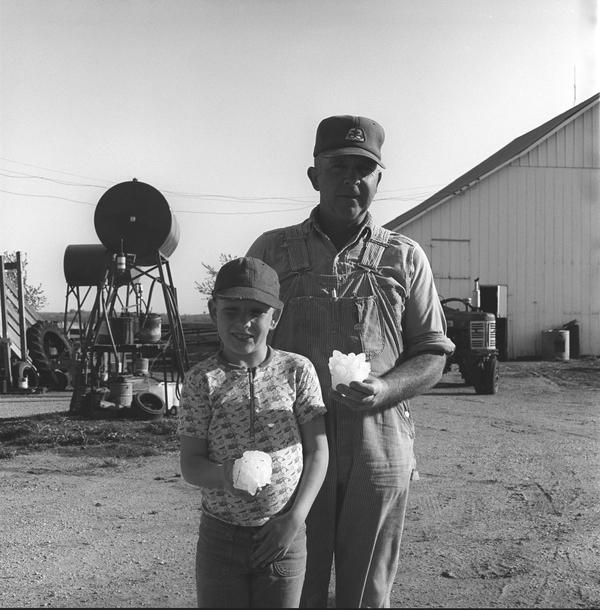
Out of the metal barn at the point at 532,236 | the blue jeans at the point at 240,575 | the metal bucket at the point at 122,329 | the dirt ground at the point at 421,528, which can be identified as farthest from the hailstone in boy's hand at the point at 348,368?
the metal barn at the point at 532,236

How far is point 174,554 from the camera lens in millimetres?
5285

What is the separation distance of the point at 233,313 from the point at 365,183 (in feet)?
2.22

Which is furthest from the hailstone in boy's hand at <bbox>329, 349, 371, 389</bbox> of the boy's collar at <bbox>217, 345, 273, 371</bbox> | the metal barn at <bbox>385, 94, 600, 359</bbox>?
the metal barn at <bbox>385, 94, 600, 359</bbox>

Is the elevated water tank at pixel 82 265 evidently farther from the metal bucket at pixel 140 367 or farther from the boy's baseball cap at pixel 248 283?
the boy's baseball cap at pixel 248 283

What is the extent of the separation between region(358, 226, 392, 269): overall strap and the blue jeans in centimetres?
98

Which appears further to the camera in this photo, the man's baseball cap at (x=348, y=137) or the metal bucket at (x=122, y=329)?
the metal bucket at (x=122, y=329)

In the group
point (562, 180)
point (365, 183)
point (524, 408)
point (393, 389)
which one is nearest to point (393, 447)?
point (393, 389)

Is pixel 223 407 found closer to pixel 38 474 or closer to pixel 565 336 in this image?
pixel 38 474

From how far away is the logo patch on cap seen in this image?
9.11 ft

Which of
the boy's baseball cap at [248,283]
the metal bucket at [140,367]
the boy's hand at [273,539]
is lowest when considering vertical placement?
the metal bucket at [140,367]

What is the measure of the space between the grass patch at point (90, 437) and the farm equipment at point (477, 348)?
21.3 ft

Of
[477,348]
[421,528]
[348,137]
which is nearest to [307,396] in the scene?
[348,137]

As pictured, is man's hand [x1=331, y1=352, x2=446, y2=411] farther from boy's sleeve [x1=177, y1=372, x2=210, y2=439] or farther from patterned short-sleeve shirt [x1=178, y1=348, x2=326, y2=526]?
boy's sleeve [x1=177, y1=372, x2=210, y2=439]

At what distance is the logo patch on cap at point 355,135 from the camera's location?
278 centimetres
